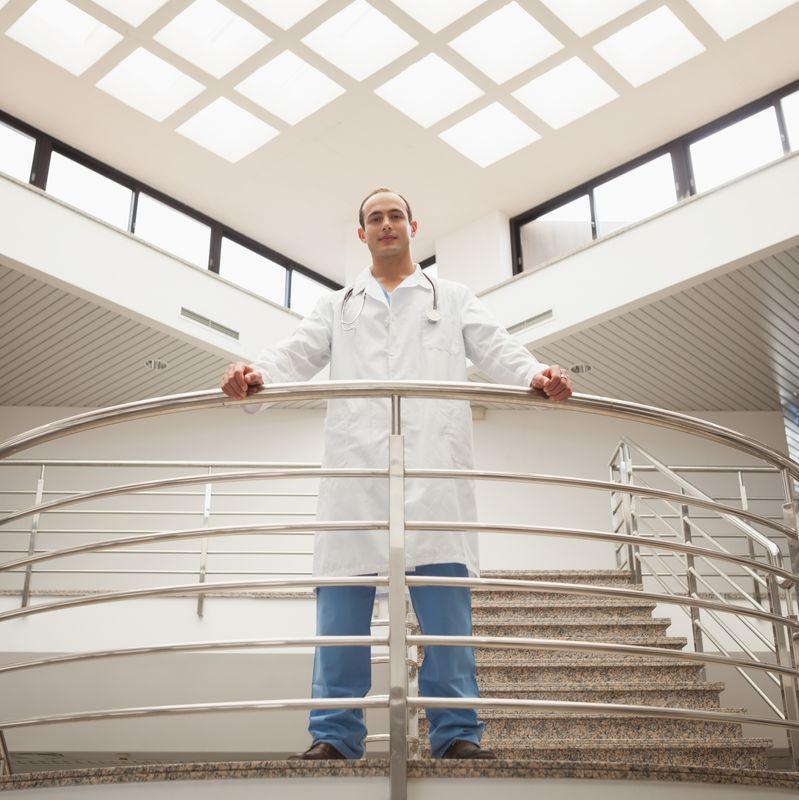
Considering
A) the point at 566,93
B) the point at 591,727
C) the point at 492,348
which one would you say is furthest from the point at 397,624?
the point at 566,93

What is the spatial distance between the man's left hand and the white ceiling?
6037 millimetres

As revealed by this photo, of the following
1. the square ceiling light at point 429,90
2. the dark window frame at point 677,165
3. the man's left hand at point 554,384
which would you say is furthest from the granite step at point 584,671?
the square ceiling light at point 429,90

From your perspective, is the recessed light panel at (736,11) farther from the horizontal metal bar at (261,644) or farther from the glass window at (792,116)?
the horizontal metal bar at (261,644)

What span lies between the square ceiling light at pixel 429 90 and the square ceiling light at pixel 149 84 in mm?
1810

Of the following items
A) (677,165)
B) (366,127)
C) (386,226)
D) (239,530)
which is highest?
(366,127)

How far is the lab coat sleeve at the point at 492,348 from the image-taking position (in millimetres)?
2426

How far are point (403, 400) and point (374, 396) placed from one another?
12.1 inches

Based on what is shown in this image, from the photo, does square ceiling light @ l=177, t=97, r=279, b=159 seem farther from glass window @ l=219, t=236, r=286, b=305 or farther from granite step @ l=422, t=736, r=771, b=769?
granite step @ l=422, t=736, r=771, b=769

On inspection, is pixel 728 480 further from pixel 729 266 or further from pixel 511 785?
pixel 511 785

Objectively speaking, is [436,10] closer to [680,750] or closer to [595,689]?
[595,689]

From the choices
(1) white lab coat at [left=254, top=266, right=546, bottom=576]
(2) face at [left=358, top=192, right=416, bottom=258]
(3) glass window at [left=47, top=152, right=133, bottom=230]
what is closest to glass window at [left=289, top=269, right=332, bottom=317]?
(3) glass window at [left=47, top=152, right=133, bottom=230]

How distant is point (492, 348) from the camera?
2.51 meters

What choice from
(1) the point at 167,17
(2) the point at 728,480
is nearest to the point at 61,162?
(1) the point at 167,17

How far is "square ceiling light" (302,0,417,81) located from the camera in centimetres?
753
